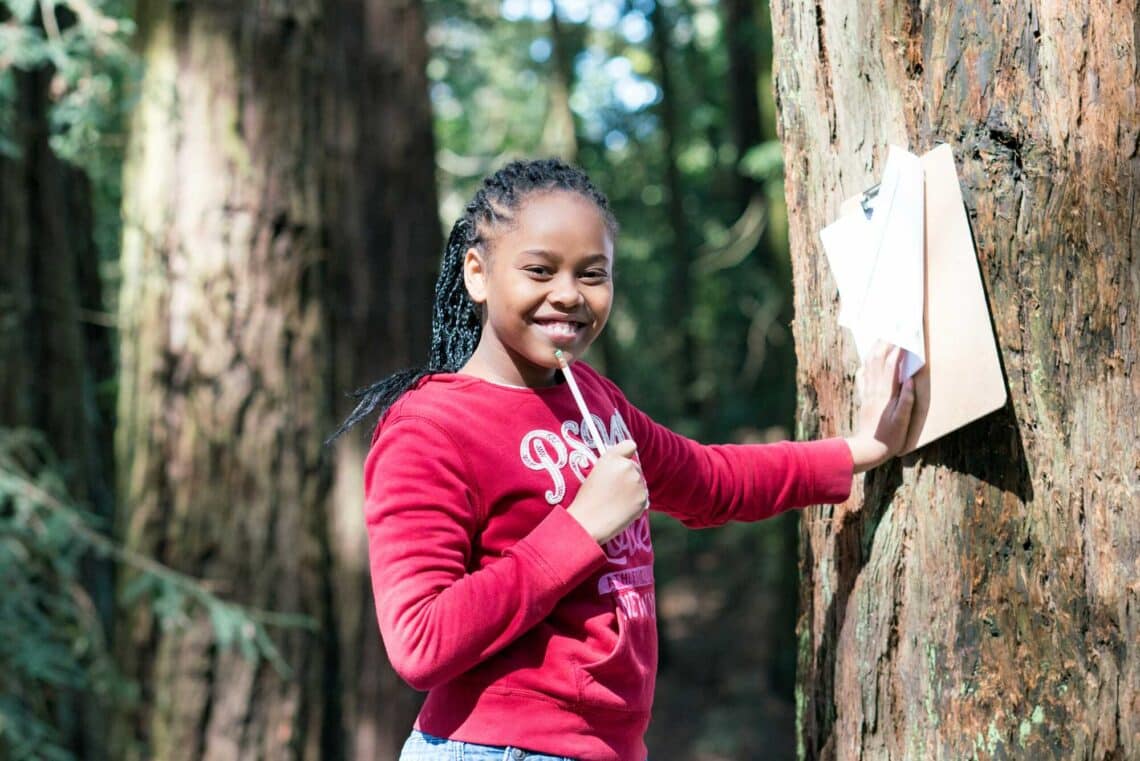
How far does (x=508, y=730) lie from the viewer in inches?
73.6

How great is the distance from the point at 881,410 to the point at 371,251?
3.60 meters

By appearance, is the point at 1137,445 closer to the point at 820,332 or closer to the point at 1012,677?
the point at 1012,677

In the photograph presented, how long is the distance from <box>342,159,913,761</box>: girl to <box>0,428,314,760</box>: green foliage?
2.84m

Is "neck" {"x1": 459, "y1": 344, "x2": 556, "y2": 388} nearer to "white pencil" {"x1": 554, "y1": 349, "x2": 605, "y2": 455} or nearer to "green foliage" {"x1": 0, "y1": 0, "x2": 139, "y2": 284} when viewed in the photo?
"white pencil" {"x1": 554, "y1": 349, "x2": 605, "y2": 455}

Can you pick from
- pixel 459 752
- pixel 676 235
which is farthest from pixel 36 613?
pixel 676 235

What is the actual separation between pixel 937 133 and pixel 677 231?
44.4ft

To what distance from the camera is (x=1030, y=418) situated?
5.98 feet

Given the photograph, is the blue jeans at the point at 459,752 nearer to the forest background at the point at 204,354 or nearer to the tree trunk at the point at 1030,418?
the tree trunk at the point at 1030,418

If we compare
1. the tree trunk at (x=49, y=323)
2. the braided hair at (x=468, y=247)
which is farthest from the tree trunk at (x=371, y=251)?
the braided hair at (x=468, y=247)

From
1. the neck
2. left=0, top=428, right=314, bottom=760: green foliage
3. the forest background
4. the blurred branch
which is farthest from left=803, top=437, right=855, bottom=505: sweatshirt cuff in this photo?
the blurred branch

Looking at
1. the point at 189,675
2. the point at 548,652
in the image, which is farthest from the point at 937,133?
the point at 189,675

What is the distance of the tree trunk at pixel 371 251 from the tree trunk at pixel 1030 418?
130 inches

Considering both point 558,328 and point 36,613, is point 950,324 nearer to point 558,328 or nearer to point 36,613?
point 558,328

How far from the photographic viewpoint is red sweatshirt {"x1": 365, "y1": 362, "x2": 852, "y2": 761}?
1776 millimetres
